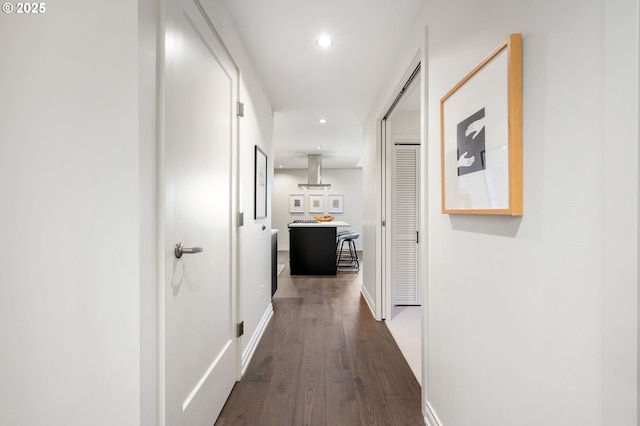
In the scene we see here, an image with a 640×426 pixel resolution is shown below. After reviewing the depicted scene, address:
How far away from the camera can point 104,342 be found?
94 cm

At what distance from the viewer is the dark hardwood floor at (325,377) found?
1.68 meters

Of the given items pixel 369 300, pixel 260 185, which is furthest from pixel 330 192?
pixel 260 185

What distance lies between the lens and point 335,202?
8641 millimetres

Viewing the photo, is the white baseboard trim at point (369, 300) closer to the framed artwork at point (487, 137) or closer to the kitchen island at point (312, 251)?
the kitchen island at point (312, 251)

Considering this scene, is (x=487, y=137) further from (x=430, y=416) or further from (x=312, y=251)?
(x=312, y=251)

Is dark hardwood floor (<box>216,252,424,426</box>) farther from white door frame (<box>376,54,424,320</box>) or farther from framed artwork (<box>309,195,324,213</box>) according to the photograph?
framed artwork (<box>309,195,324,213</box>)

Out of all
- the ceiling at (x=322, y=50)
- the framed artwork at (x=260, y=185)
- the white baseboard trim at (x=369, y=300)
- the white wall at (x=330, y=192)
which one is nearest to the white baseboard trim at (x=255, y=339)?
the framed artwork at (x=260, y=185)

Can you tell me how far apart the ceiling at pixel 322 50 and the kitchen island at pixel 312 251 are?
2.00 metres

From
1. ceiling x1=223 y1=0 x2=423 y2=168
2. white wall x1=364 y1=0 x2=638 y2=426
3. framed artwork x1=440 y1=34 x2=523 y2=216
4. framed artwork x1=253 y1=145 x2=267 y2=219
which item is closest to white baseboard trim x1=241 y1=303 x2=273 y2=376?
framed artwork x1=253 y1=145 x2=267 y2=219

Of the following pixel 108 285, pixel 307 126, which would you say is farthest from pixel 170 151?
pixel 307 126

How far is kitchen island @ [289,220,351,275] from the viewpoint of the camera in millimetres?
5250

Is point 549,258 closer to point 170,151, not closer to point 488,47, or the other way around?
point 488,47

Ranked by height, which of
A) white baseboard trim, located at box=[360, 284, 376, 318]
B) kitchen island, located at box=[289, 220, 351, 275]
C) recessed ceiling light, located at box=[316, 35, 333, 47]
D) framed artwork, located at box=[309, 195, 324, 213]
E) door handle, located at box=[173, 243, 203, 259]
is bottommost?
white baseboard trim, located at box=[360, 284, 376, 318]

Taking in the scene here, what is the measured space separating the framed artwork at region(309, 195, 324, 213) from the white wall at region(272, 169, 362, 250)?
9cm
